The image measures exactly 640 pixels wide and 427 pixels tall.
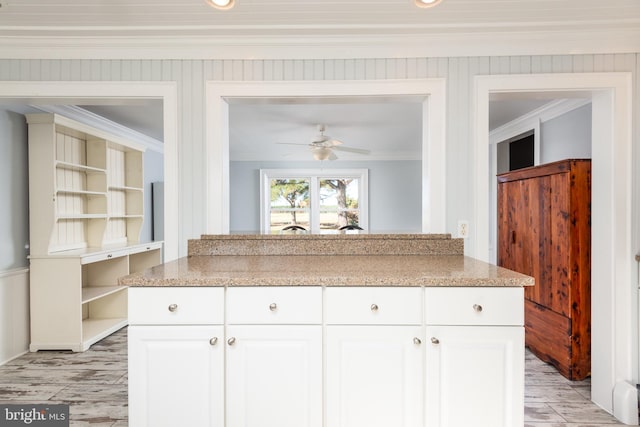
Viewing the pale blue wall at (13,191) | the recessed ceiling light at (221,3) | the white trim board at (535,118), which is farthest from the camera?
the white trim board at (535,118)

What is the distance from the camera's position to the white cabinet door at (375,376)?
131 centimetres

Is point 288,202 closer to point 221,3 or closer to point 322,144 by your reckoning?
point 322,144

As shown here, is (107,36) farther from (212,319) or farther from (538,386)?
(538,386)

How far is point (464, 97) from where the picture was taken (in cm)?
209

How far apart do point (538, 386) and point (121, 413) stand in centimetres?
279

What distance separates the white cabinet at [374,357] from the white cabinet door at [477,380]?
0.06 meters

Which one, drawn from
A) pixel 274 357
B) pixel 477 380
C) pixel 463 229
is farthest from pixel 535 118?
pixel 274 357

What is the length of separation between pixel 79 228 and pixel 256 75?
2726 millimetres

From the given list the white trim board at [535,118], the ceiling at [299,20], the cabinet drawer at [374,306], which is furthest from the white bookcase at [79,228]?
the white trim board at [535,118]

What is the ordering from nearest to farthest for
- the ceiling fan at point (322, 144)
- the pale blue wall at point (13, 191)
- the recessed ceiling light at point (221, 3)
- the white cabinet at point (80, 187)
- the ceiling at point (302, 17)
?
the recessed ceiling light at point (221, 3), the ceiling at point (302, 17), the pale blue wall at point (13, 191), the white cabinet at point (80, 187), the ceiling fan at point (322, 144)

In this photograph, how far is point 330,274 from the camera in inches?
53.6

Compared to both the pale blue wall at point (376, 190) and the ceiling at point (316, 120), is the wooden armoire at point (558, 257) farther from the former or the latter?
the pale blue wall at point (376, 190)

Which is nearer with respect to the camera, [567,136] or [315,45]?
[315,45]

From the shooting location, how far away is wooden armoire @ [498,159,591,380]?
8.41 ft
